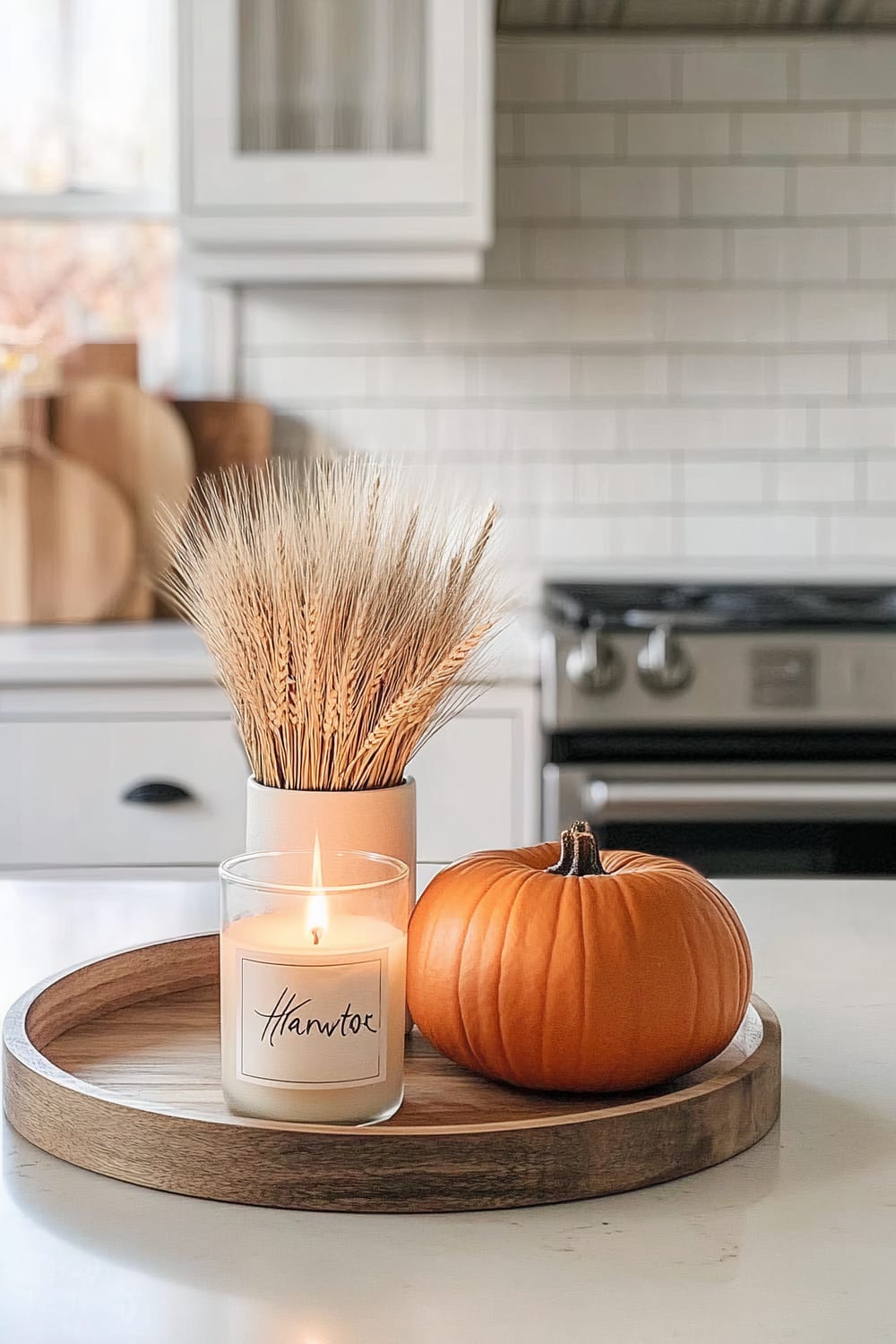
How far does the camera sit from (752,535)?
2619mm

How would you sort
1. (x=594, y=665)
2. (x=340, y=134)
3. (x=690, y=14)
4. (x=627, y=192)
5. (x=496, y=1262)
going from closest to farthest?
(x=496, y=1262) → (x=594, y=665) → (x=340, y=134) → (x=690, y=14) → (x=627, y=192)

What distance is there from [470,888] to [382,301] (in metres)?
2.06

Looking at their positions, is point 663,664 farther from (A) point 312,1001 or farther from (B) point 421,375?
(A) point 312,1001

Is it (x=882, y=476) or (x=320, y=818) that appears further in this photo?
(x=882, y=476)

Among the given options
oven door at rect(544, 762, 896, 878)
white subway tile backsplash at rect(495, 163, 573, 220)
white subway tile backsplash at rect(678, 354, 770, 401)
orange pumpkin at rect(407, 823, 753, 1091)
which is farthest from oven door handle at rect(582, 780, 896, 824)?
orange pumpkin at rect(407, 823, 753, 1091)

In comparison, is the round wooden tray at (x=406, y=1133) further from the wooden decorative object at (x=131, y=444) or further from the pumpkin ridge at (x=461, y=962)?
the wooden decorative object at (x=131, y=444)

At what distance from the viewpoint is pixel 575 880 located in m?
0.64

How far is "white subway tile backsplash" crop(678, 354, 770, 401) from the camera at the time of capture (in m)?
2.58

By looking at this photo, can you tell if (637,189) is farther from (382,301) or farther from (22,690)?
(22,690)

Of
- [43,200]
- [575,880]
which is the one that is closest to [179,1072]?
[575,880]

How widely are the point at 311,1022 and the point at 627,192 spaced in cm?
222

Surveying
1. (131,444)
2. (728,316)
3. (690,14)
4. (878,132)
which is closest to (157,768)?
(131,444)

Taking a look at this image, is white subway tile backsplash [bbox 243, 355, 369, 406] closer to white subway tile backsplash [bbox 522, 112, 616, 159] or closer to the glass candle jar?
white subway tile backsplash [bbox 522, 112, 616, 159]

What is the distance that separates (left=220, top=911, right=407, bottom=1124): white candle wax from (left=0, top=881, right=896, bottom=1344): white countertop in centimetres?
5
